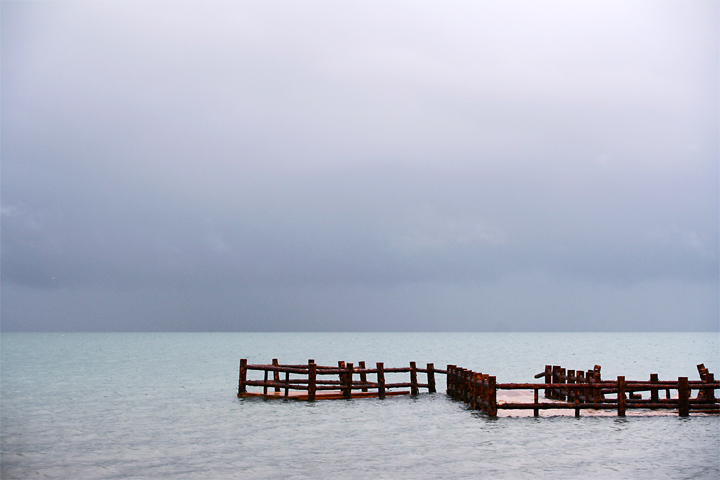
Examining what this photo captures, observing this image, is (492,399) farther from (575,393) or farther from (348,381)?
(348,381)

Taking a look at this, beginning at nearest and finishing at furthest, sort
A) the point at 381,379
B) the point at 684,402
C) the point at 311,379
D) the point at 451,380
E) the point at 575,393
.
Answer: the point at 684,402 → the point at 575,393 → the point at 311,379 → the point at 381,379 → the point at 451,380

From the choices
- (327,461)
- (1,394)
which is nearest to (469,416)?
(327,461)

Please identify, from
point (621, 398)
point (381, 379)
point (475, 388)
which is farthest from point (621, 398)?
point (381, 379)

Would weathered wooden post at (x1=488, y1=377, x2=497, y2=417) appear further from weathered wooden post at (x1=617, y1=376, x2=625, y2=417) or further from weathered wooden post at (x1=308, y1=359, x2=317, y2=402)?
weathered wooden post at (x1=308, y1=359, x2=317, y2=402)

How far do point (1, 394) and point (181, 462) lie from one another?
34296 millimetres

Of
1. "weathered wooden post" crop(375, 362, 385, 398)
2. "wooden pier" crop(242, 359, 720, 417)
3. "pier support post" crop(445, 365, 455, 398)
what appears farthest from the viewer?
"pier support post" crop(445, 365, 455, 398)

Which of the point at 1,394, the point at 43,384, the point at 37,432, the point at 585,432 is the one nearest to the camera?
the point at 585,432

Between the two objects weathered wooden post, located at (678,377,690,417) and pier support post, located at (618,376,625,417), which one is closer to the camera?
pier support post, located at (618,376,625,417)

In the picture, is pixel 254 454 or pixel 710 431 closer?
pixel 254 454

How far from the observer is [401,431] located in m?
24.9

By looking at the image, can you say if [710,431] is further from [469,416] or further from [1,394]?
[1,394]

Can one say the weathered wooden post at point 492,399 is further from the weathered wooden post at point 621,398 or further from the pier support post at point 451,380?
the pier support post at point 451,380

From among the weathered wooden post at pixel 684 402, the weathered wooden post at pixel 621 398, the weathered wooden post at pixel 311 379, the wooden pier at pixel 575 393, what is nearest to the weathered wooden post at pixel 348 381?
the wooden pier at pixel 575 393

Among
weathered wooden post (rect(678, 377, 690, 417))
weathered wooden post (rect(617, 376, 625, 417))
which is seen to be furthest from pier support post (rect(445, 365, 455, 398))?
weathered wooden post (rect(678, 377, 690, 417))
